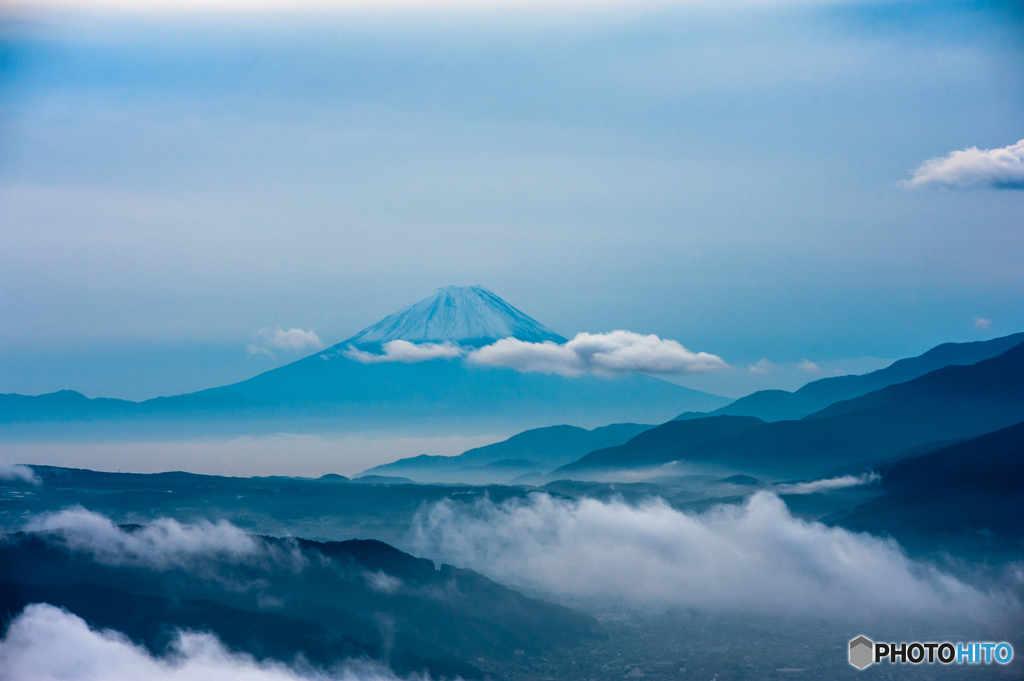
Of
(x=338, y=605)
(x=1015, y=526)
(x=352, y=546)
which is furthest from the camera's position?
(x=1015, y=526)

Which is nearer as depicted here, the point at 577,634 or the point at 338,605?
the point at 338,605

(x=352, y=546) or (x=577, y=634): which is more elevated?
(x=352, y=546)

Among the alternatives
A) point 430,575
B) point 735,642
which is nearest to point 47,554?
point 430,575

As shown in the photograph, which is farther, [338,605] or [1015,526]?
[1015,526]

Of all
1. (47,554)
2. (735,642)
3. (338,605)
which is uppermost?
(47,554)

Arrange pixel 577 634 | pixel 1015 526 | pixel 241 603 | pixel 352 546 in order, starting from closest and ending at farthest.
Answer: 1. pixel 241 603
2. pixel 352 546
3. pixel 577 634
4. pixel 1015 526

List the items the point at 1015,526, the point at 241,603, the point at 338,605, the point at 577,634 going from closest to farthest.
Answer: the point at 241,603 < the point at 338,605 < the point at 577,634 < the point at 1015,526

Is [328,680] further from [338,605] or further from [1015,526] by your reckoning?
[1015,526]

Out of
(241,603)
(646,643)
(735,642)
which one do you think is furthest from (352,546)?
(735,642)

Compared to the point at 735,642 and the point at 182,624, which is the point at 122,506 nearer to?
the point at 182,624
